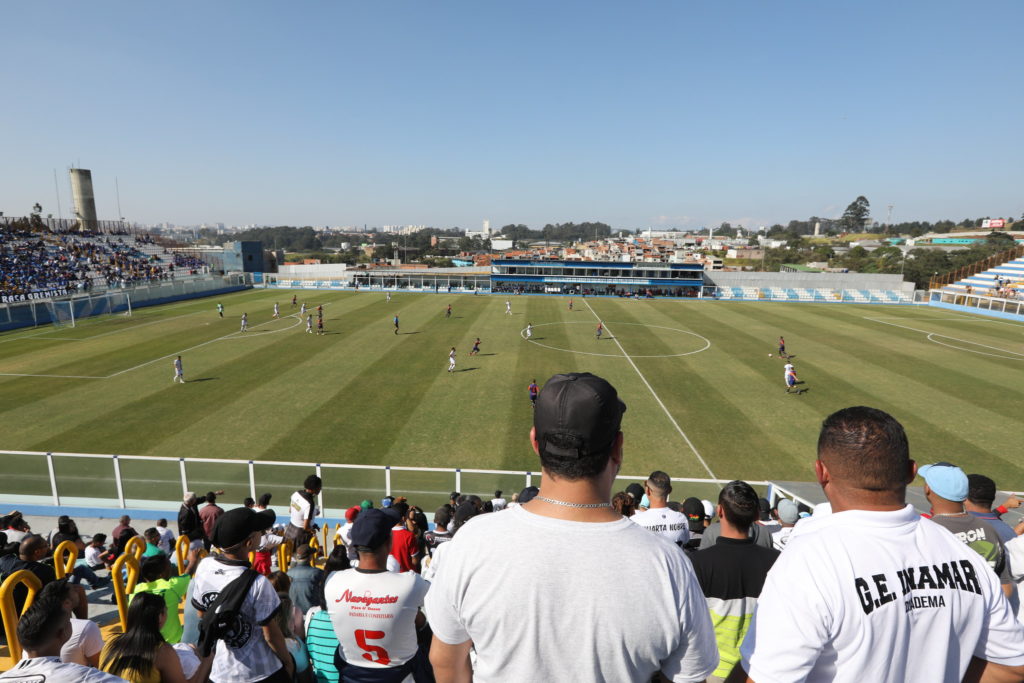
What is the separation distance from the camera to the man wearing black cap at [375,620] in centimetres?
346

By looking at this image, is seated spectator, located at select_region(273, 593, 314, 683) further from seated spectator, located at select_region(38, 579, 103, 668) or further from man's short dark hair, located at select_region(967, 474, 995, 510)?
man's short dark hair, located at select_region(967, 474, 995, 510)

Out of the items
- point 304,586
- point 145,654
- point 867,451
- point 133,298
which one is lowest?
point 304,586

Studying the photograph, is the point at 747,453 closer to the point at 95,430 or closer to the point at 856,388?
the point at 856,388

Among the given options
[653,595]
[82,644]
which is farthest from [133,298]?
[653,595]

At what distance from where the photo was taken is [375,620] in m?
3.46

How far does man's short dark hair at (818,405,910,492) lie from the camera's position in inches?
86.6

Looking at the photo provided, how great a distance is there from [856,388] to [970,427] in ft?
16.3

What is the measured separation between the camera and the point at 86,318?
38031 millimetres

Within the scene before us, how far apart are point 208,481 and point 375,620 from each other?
33.9ft

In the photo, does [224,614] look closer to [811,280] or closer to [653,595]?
[653,595]

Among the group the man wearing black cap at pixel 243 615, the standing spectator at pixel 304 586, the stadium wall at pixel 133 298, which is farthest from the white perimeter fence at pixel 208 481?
the stadium wall at pixel 133 298

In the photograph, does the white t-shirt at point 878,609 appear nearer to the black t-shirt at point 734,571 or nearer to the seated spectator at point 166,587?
the black t-shirt at point 734,571

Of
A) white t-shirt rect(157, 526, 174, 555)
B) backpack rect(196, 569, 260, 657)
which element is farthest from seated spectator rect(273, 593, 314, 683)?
white t-shirt rect(157, 526, 174, 555)

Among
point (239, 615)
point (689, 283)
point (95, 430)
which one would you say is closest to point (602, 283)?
point (689, 283)
